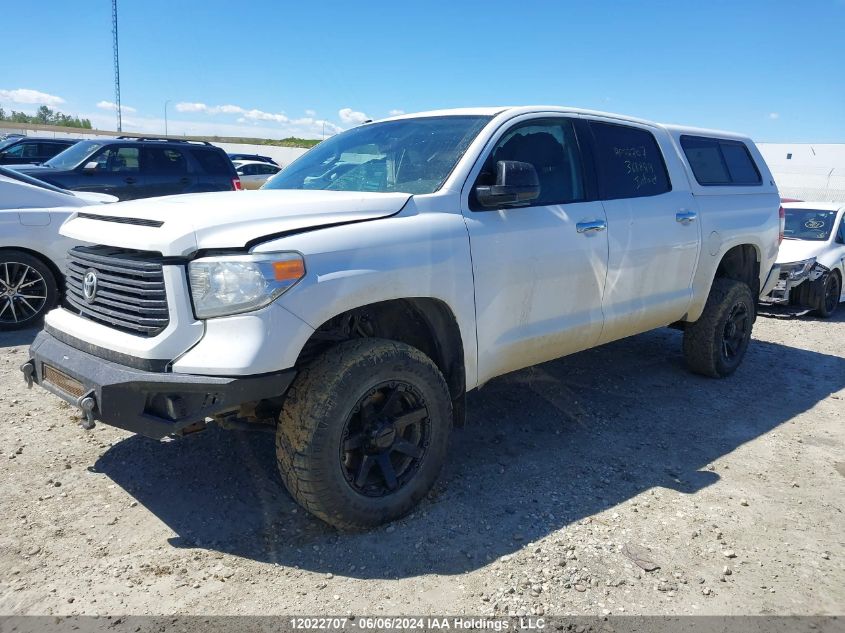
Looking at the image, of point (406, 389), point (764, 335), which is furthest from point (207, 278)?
point (764, 335)

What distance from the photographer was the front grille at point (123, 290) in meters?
2.82

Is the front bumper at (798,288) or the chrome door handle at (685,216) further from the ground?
the chrome door handle at (685,216)

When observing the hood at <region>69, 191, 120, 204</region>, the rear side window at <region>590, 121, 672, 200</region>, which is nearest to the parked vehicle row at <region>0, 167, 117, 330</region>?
the hood at <region>69, 191, 120, 204</region>

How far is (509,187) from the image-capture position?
3.45 metres

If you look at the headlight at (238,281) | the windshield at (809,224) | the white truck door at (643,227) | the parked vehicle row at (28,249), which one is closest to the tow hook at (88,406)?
the headlight at (238,281)

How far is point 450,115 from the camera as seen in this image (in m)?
4.07

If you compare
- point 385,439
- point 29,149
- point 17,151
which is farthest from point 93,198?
point 29,149

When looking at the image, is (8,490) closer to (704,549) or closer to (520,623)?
(520,623)

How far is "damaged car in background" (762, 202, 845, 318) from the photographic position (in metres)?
8.70

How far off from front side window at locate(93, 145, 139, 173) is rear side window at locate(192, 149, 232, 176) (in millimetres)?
962

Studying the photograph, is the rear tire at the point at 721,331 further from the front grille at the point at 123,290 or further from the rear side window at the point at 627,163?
the front grille at the point at 123,290

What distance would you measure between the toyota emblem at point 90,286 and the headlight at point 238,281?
709 millimetres

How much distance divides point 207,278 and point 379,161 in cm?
154

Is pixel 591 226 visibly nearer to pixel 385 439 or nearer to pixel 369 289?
pixel 369 289
